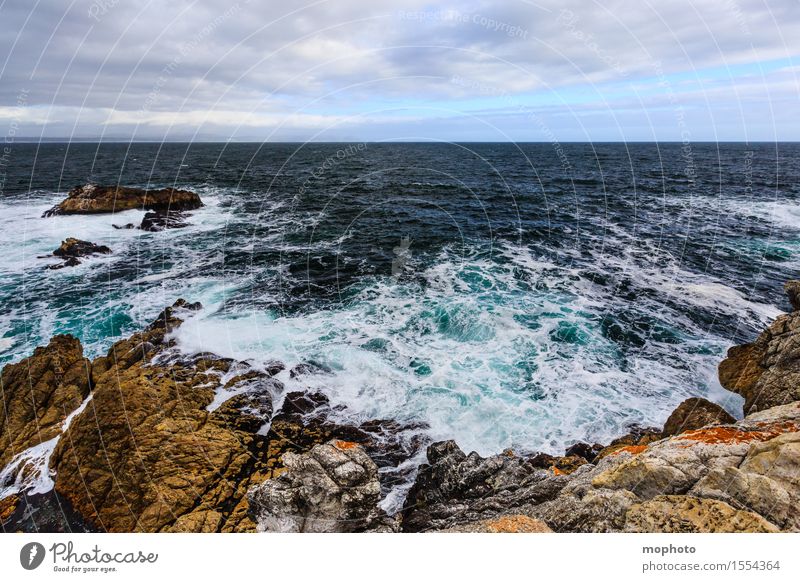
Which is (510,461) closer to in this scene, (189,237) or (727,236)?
(189,237)

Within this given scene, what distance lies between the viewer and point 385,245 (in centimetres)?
3125

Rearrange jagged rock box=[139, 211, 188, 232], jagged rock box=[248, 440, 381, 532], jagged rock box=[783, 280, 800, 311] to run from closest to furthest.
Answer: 1. jagged rock box=[248, 440, 381, 532]
2. jagged rock box=[783, 280, 800, 311]
3. jagged rock box=[139, 211, 188, 232]

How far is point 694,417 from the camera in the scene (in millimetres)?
11602

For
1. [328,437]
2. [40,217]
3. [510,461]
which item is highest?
[40,217]

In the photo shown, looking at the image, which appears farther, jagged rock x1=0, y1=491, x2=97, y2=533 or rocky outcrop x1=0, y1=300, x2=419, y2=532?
rocky outcrop x1=0, y1=300, x2=419, y2=532

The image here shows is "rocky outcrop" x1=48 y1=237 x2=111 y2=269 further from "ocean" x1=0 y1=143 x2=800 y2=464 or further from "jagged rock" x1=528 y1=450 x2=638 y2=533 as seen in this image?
"jagged rock" x1=528 y1=450 x2=638 y2=533

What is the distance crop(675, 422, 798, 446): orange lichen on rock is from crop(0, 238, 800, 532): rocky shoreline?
0.06 m

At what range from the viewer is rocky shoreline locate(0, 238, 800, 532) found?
6.43 m

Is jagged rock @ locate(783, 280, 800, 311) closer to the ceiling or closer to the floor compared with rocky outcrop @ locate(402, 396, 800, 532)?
closer to the ceiling

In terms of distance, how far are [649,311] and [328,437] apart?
1830 cm

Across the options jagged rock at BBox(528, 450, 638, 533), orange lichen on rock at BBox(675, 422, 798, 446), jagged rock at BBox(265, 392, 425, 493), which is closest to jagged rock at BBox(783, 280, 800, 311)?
orange lichen on rock at BBox(675, 422, 798, 446)

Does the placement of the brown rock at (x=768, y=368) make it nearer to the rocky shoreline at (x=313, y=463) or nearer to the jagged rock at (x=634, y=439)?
the rocky shoreline at (x=313, y=463)

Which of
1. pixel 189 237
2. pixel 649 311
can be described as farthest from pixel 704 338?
pixel 189 237

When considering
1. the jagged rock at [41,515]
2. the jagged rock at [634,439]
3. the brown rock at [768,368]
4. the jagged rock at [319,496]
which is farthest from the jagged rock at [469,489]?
the jagged rock at [41,515]
